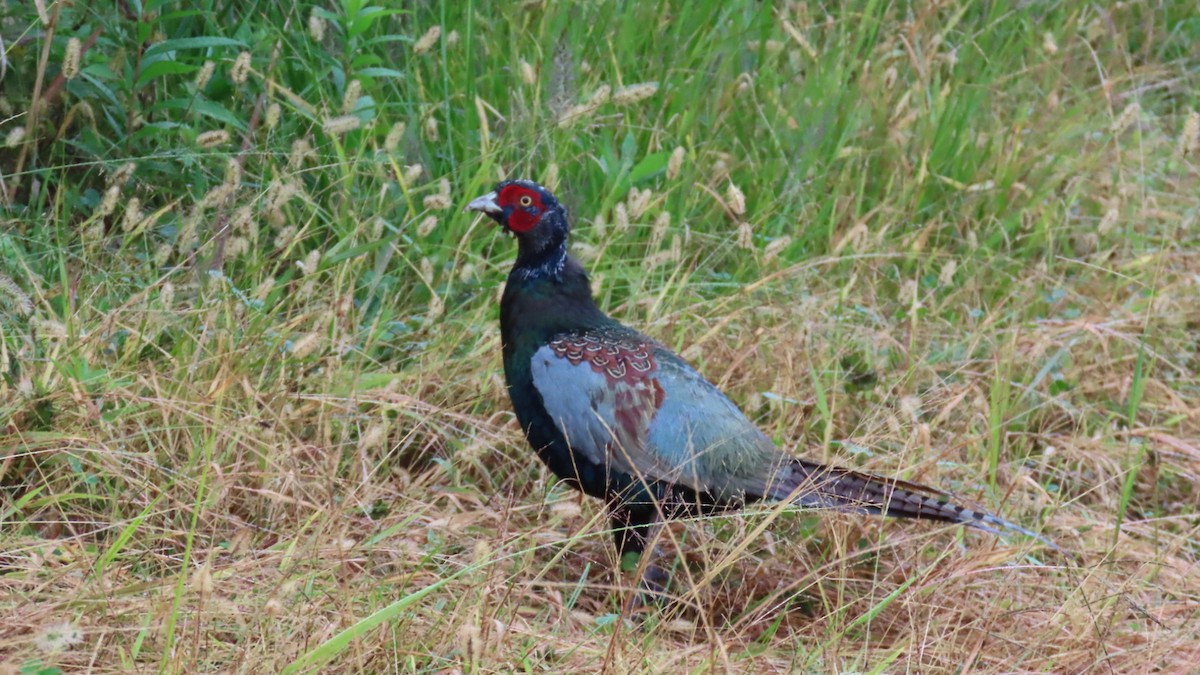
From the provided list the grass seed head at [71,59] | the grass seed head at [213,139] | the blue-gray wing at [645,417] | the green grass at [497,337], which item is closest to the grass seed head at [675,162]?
the green grass at [497,337]

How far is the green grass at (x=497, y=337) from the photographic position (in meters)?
3.00

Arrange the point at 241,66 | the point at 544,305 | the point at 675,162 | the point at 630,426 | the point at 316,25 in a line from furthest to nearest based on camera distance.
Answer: the point at 675,162, the point at 316,25, the point at 241,66, the point at 544,305, the point at 630,426

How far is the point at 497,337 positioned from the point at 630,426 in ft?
2.39

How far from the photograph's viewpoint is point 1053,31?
6.62 meters

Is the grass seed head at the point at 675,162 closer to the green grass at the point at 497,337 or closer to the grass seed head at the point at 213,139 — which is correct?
the green grass at the point at 497,337

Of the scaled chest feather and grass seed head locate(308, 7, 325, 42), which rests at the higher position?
grass seed head locate(308, 7, 325, 42)

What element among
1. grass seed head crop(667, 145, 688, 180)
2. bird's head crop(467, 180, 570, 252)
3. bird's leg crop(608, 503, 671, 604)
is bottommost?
bird's leg crop(608, 503, 671, 604)

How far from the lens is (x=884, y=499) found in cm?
336

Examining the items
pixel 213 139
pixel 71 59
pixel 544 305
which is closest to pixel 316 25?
pixel 213 139

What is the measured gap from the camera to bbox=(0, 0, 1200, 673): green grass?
9.85ft

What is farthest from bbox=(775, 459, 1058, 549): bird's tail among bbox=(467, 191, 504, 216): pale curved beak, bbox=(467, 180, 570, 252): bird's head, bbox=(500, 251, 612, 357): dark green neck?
bbox=(467, 191, 504, 216): pale curved beak

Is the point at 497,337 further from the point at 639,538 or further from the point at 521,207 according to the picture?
the point at 639,538

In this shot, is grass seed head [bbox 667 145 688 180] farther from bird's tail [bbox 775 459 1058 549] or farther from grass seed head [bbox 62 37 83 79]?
grass seed head [bbox 62 37 83 79]

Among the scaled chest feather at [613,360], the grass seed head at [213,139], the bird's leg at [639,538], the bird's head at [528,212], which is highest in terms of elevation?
the grass seed head at [213,139]
